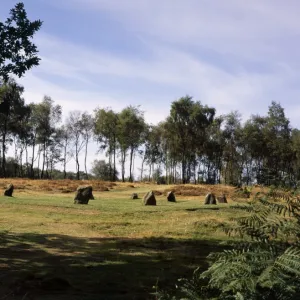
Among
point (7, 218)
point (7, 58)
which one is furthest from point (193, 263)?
point (7, 218)

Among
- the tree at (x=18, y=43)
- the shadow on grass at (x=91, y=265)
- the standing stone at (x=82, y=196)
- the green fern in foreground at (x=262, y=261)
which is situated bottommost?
the shadow on grass at (x=91, y=265)

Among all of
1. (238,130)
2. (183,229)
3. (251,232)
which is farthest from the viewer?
(238,130)

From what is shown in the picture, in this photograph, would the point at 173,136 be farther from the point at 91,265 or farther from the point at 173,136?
the point at 91,265

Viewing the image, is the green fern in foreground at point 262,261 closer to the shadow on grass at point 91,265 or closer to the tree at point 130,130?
the shadow on grass at point 91,265

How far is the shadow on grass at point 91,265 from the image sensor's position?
736 cm

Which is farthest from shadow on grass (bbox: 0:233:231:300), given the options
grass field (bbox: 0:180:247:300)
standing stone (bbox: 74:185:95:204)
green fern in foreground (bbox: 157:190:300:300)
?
standing stone (bbox: 74:185:95:204)

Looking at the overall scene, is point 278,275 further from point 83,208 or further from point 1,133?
point 1,133

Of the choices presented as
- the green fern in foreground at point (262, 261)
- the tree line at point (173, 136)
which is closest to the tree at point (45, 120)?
the tree line at point (173, 136)

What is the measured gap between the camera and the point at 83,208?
20.8 meters

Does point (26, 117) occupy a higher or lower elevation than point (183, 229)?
higher

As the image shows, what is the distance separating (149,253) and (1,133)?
206 ft

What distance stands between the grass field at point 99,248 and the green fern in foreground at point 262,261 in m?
0.29

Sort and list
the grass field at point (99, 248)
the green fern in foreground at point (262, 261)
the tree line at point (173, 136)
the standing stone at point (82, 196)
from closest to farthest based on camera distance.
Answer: the green fern in foreground at point (262, 261) < the grass field at point (99, 248) < the standing stone at point (82, 196) < the tree line at point (173, 136)

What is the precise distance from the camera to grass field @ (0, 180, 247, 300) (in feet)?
24.9
